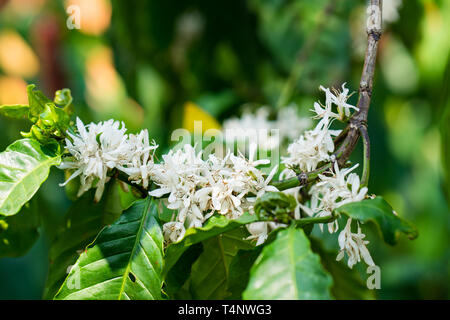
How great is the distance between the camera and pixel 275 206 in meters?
0.49

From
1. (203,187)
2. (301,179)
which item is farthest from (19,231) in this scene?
(301,179)

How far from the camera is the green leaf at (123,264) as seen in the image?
0.52m

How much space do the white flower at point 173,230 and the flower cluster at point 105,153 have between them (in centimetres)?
6

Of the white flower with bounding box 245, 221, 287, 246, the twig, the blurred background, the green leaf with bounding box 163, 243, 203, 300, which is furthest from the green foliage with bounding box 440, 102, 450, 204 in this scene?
the green leaf with bounding box 163, 243, 203, 300

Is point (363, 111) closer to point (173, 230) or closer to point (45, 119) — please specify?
point (173, 230)

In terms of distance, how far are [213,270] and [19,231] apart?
297mm

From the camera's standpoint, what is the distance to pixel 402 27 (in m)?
1.46

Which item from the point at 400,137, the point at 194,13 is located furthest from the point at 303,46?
the point at 400,137

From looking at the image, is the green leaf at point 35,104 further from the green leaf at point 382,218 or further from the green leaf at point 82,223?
the green leaf at point 382,218

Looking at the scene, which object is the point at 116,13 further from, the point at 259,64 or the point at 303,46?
the point at 303,46

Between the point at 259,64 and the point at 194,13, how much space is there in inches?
14.3

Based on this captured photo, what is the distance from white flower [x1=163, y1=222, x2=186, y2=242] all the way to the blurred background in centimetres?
40

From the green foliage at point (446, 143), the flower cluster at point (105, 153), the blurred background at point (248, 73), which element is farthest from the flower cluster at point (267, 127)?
the flower cluster at point (105, 153)

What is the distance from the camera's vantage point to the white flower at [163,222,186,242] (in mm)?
562
